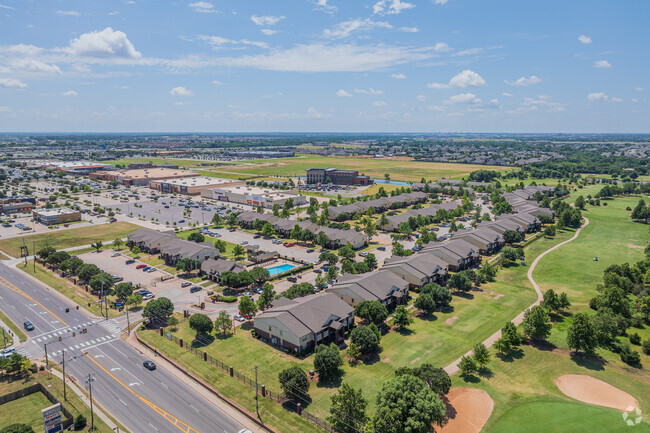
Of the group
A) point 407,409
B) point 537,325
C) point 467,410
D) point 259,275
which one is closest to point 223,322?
point 259,275

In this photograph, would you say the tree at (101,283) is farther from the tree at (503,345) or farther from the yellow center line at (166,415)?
the tree at (503,345)

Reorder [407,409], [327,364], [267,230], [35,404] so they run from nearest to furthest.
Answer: [407,409]
[35,404]
[327,364]
[267,230]

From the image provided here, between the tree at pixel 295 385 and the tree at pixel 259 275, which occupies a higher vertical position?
the tree at pixel 259 275

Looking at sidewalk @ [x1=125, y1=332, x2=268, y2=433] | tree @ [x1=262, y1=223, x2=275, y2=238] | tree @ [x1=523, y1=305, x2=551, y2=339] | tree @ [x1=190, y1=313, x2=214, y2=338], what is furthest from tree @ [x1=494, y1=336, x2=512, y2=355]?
tree @ [x1=262, y1=223, x2=275, y2=238]

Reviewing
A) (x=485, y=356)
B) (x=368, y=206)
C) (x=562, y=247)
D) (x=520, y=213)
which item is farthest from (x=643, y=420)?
(x=368, y=206)

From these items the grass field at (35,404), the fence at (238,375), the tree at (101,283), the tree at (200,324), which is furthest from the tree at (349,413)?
the tree at (101,283)

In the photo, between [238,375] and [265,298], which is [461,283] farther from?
[238,375]
